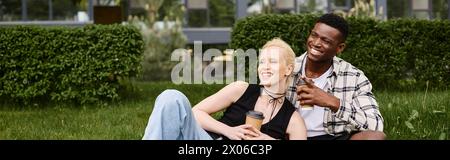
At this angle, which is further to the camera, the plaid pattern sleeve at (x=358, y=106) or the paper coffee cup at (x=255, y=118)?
the plaid pattern sleeve at (x=358, y=106)

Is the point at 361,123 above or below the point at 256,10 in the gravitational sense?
below

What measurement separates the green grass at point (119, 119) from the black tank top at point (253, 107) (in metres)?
1.99

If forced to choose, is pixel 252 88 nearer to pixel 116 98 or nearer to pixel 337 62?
pixel 337 62

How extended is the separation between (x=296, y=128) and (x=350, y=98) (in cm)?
37

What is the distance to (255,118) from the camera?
3.36m

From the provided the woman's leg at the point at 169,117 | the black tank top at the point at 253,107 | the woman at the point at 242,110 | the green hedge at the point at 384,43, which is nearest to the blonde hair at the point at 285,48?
the woman at the point at 242,110

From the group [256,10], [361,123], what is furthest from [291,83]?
[256,10]

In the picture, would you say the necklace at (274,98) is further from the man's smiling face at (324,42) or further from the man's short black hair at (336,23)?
the man's short black hair at (336,23)

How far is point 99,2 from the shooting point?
16.6 metres

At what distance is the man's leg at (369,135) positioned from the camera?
142 inches

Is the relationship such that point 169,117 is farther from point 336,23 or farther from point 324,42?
point 336,23

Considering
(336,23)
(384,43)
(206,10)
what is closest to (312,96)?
(336,23)
